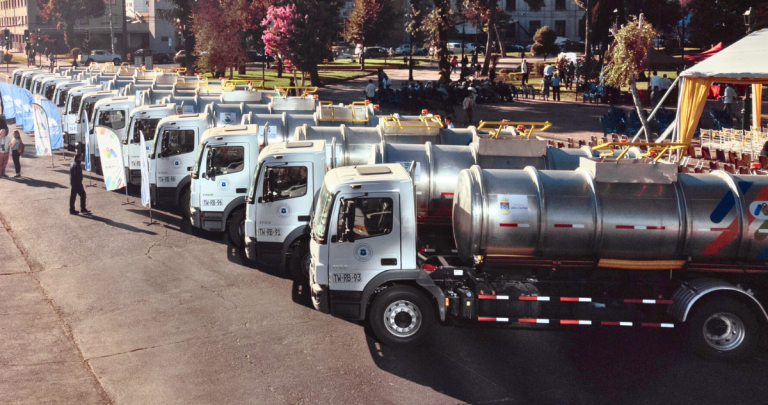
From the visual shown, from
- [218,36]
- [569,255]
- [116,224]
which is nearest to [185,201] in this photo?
[116,224]

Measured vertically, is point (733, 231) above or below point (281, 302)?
above

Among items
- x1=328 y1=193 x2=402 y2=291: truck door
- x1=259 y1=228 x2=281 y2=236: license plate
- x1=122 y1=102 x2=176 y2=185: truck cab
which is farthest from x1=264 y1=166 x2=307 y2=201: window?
x1=122 y1=102 x2=176 y2=185: truck cab

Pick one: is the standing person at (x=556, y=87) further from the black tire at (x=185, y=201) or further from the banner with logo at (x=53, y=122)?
the black tire at (x=185, y=201)

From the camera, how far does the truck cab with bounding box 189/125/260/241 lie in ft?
48.2

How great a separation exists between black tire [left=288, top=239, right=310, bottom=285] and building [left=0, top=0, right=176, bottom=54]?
96.0 metres

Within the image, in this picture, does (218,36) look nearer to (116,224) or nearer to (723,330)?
(116,224)

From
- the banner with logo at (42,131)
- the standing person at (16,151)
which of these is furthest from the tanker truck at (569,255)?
the banner with logo at (42,131)

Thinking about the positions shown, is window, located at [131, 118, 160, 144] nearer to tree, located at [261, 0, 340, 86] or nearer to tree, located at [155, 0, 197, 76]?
tree, located at [261, 0, 340, 86]

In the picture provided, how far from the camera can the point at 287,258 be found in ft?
41.7

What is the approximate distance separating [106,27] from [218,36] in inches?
3096

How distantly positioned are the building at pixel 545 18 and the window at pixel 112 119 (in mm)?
72469

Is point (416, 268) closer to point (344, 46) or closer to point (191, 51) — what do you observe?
point (191, 51)

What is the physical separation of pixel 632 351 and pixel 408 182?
158 inches

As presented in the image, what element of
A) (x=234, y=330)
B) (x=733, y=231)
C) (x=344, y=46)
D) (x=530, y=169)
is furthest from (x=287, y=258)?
(x=344, y=46)
